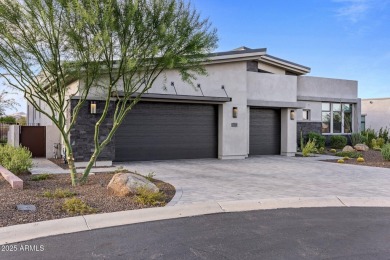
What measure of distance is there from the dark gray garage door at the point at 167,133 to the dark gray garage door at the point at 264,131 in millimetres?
2452

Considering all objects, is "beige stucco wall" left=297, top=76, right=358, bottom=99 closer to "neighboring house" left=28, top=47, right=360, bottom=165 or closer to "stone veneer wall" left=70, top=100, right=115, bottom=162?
"neighboring house" left=28, top=47, right=360, bottom=165

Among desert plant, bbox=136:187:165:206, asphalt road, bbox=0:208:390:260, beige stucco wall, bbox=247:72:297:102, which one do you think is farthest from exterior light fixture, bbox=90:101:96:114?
asphalt road, bbox=0:208:390:260

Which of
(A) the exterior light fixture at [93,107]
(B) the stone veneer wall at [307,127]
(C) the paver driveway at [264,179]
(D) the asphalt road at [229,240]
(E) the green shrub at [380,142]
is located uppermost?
(A) the exterior light fixture at [93,107]

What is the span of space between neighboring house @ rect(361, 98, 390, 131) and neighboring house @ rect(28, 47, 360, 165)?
16520 millimetres

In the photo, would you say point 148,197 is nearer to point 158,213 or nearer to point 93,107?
point 158,213

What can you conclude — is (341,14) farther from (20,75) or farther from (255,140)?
(20,75)

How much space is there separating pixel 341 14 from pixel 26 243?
48.7 feet

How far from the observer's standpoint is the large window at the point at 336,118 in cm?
2198

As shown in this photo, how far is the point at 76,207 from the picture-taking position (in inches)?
240

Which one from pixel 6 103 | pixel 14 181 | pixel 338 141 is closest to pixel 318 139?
pixel 338 141

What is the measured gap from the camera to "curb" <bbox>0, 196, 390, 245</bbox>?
5.11 m

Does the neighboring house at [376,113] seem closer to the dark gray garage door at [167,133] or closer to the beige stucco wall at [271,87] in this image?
the beige stucco wall at [271,87]

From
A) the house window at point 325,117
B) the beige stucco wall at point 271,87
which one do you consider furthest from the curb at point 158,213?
the house window at point 325,117

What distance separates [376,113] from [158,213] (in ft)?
109
